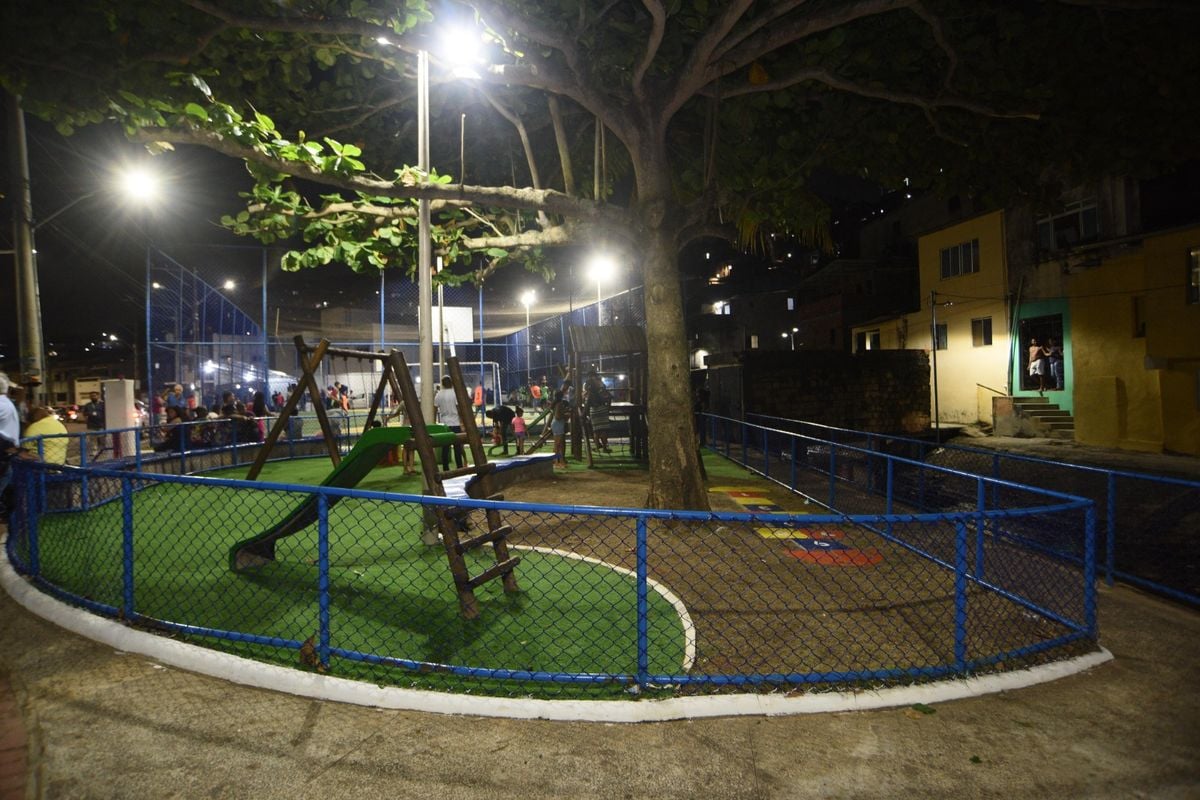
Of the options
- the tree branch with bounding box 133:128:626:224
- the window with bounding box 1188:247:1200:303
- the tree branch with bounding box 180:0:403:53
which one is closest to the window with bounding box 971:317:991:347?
the window with bounding box 1188:247:1200:303

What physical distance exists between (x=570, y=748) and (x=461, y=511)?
246 centimetres

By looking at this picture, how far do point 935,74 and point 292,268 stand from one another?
858cm

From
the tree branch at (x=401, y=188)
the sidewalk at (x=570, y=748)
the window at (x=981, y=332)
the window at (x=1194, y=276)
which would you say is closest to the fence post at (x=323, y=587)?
the sidewalk at (x=570, y=748)

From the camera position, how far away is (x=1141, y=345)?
19.5 meters

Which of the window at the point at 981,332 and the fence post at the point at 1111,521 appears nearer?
the fence post at the point at 1111,521

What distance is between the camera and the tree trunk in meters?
7.67

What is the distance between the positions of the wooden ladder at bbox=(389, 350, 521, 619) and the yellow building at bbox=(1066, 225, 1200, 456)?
21409 millimetres

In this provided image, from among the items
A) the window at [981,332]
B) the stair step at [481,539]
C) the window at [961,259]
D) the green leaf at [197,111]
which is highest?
the window at [961,259]

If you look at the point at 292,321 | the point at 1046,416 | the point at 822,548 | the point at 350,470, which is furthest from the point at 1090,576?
the point at 1046,416

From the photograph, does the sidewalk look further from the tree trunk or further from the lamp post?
the lamp post

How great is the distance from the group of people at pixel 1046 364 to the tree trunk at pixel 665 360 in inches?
874

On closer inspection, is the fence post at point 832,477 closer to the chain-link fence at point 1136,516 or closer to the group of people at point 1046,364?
the chain-link fence at point 1136,516

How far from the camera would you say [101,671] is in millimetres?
3672

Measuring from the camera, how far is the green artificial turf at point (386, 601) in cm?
400
